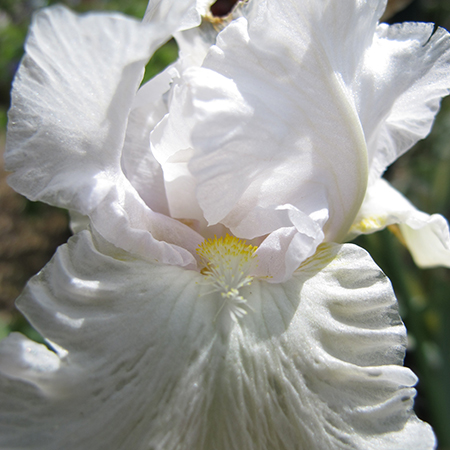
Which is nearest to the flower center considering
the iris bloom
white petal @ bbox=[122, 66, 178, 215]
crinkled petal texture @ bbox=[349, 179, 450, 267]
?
the iris bloom

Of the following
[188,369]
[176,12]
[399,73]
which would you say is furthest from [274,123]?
[188,369]

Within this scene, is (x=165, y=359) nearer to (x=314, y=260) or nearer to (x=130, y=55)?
(x=314, y=260)

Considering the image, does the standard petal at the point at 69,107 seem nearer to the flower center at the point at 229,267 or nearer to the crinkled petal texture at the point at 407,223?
the flower center at the point at 229,267

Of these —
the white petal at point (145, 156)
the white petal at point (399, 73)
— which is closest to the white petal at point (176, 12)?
the white petal at point (145, 156)

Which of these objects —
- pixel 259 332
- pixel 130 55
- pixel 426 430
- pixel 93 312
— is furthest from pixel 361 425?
pixel 130 55

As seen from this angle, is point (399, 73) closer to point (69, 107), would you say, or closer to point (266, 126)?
point (266, 126)

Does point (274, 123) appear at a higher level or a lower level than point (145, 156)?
higher

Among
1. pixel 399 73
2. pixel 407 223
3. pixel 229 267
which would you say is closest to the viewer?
pixel 229 267
